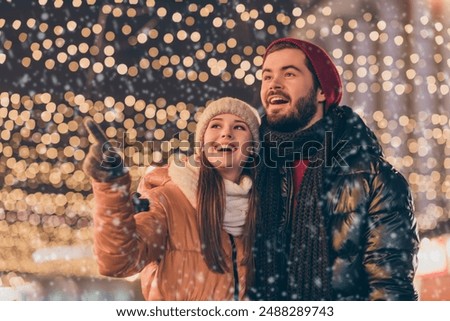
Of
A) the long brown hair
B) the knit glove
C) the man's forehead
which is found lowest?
the long brown hair

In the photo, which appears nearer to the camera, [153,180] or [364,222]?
[364,222]

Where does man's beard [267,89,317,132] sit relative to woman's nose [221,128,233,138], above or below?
above

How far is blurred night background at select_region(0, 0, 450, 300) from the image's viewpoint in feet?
6.52

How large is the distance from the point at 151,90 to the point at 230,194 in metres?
0.42

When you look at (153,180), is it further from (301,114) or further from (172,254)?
(301,114)

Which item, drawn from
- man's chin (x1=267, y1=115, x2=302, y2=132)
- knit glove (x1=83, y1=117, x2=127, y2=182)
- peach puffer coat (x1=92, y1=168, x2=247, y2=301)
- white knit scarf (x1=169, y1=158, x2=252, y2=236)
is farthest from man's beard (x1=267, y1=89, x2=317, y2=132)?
knit glove (x1=83, y1=117, x2=127, y2=182)

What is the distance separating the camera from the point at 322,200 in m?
1.89

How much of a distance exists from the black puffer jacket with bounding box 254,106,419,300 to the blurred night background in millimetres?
84

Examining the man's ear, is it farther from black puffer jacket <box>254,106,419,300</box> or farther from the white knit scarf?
the white knit scarf

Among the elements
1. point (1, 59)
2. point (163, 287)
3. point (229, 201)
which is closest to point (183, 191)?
point (229, 201)

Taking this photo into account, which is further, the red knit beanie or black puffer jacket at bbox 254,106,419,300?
the red knit beanie

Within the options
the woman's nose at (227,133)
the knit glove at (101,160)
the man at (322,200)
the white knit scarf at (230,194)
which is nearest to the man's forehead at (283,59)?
the man at (322,200)

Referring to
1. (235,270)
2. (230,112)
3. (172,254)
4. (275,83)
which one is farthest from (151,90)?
(235,270)

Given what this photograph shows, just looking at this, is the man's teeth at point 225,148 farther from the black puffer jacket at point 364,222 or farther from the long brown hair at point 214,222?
the black puffer jacket at point 364,222
